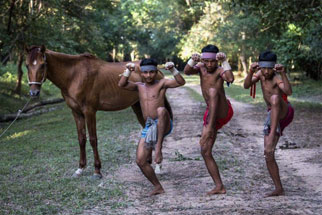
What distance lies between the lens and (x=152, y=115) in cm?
647

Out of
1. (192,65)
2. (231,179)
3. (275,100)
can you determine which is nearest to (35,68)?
(192,65)

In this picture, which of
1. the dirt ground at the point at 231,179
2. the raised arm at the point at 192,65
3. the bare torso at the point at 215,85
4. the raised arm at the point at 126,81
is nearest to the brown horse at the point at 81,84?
the dirt ground at the point at 231,179

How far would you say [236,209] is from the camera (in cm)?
534

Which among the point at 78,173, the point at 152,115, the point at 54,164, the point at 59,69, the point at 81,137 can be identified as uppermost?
the point at 59,69

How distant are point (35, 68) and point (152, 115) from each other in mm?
2303

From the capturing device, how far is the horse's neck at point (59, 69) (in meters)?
7.96

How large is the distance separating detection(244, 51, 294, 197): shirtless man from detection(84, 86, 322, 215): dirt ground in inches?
16.6

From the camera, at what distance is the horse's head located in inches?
291

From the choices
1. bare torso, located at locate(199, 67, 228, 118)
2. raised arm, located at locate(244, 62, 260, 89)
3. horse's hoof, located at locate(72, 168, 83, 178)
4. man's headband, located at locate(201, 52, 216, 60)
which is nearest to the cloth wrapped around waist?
bare torso, located at locate(199, 67, 228, 118)

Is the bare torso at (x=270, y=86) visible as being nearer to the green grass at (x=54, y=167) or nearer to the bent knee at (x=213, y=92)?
the bent knee at (x=213, y=92)

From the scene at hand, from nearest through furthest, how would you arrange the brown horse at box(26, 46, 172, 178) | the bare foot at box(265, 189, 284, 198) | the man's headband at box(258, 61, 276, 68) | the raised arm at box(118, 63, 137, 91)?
the bare foot at box(265, 189, 284, 198) → the man's headband at box(258, 61, 276, 68) → the raised arm at box(118, 63, 137, 91) → the brown horse at box(26, 46, 172, 178)

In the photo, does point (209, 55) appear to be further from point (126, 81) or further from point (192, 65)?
point (126, 81)

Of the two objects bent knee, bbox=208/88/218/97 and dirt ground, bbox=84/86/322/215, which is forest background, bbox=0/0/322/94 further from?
bent knee, bbox=208/88/218/97

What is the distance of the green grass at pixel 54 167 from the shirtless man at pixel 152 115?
58 cm
